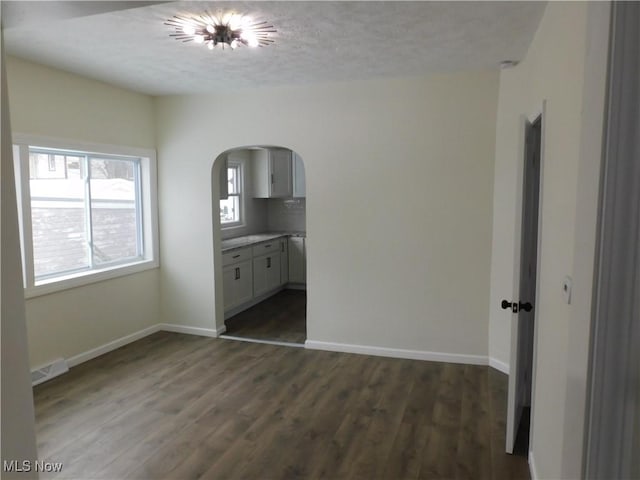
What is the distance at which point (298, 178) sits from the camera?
700 centimetres

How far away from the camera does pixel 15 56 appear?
346cm

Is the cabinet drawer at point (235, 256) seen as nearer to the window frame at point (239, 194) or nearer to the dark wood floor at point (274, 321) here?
the dark wood floor at point (274, 321)

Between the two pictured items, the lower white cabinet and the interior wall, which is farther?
the lower white cabinet

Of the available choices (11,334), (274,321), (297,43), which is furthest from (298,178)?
(11,334)

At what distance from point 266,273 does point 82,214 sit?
278cm

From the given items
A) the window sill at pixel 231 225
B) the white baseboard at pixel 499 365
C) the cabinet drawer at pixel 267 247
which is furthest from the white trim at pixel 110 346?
the white baseboard at pixel 499 365

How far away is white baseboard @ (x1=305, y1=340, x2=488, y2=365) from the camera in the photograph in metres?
4.16

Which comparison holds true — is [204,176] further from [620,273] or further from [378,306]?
[620,273]

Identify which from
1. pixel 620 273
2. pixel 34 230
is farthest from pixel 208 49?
pixel 620 273

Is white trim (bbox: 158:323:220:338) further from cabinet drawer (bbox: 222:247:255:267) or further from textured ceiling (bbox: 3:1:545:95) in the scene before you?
textured ceiling (bbox: 3:1:545:95)

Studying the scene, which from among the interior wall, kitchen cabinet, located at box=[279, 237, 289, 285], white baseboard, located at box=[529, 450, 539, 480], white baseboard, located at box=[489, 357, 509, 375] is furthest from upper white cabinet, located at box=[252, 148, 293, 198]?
the interior wall

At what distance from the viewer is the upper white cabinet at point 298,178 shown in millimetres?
6953

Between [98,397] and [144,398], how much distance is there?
1.18 feet

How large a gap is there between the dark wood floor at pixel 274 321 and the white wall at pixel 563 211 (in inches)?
114
